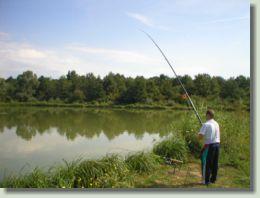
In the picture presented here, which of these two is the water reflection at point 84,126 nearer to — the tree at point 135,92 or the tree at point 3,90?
the tree at point 3,90

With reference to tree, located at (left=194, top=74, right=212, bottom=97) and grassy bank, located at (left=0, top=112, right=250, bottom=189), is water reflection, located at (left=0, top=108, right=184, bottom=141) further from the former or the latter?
tree, located at (left=194, top=74, right=212, bottom=97)

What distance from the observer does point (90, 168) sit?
588 centimetres

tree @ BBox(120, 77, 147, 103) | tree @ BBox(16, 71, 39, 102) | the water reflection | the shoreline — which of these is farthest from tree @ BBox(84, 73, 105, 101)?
the water reflection

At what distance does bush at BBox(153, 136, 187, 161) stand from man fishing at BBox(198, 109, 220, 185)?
1.76 meters

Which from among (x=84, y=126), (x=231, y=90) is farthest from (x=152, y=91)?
(x=84, y=126)

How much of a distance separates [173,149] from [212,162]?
6.66 ft

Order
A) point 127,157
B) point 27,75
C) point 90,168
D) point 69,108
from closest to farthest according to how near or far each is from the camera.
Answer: point 90,168
point 127,157
point 27,75
point 69,108

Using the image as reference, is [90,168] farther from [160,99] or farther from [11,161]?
[160,99]

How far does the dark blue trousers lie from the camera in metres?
5.54

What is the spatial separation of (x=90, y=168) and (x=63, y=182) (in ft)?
2.07

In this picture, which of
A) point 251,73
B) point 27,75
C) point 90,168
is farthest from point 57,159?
point 27,75

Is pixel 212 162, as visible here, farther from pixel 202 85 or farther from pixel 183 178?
pixel 202 85

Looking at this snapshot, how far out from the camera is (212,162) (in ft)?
18.5

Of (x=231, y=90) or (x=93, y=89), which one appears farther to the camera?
(x=93, y=89)
